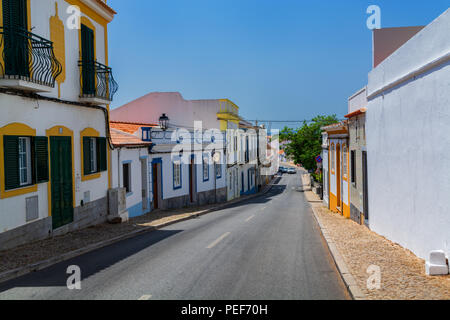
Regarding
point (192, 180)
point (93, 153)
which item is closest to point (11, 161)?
point (93, 153)

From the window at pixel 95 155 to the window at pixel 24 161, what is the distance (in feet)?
8.67

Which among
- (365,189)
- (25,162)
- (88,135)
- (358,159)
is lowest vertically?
(365,189)

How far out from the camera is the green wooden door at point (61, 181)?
38.6ft

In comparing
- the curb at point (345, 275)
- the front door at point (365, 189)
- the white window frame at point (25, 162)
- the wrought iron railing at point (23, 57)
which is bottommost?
the curb at point (345, 275)

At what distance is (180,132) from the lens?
23.9 m

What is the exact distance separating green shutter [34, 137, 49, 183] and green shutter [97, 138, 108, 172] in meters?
3.58

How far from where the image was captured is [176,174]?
23.7 metres

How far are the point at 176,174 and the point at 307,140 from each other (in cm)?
3333

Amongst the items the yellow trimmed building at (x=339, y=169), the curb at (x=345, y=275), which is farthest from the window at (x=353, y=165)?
the curb at (x=345, y=275)

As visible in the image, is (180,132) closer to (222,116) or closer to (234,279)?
(222,116)

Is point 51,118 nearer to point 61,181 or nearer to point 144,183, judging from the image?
point 61,181

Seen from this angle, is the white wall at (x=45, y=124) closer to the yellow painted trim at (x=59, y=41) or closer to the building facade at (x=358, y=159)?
the yellow painted trim at (x=59, y=41)

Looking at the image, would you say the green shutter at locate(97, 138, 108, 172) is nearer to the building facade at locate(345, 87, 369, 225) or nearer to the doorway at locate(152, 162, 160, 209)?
the doorway at locate(152, 162, 160, 209)
